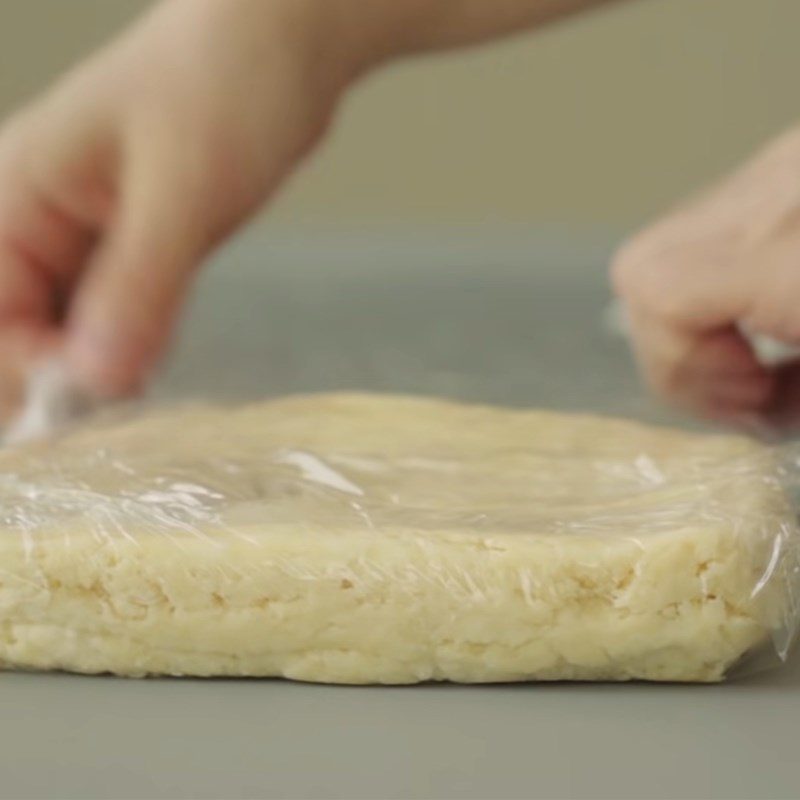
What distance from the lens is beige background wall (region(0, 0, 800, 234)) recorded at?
184 centimetres

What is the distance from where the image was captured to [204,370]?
121 cm

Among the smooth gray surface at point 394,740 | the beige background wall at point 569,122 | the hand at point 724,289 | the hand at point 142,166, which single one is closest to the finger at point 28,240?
the hand at point 142,166

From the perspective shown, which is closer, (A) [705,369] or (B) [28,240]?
(A) [705,369]

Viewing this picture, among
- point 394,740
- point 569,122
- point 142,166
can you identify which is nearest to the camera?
point 394,740

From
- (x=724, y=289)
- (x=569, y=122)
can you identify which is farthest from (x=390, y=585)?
(x=569, y=122)

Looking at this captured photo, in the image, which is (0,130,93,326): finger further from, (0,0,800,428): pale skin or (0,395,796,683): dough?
(0,395,796,683): dough

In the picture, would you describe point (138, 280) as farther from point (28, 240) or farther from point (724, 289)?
point (724, 289)

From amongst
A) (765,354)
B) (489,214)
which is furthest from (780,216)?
(489,214)

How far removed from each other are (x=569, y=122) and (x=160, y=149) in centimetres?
100

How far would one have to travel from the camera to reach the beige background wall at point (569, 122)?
184cm

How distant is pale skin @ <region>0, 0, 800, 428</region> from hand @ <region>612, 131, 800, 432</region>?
5 cm

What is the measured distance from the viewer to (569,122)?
1.95 m

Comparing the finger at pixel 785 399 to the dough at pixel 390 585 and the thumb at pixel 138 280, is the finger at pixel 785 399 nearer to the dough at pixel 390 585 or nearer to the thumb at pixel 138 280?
the dough at pixel 390 585

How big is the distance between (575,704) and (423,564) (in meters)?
0.08
